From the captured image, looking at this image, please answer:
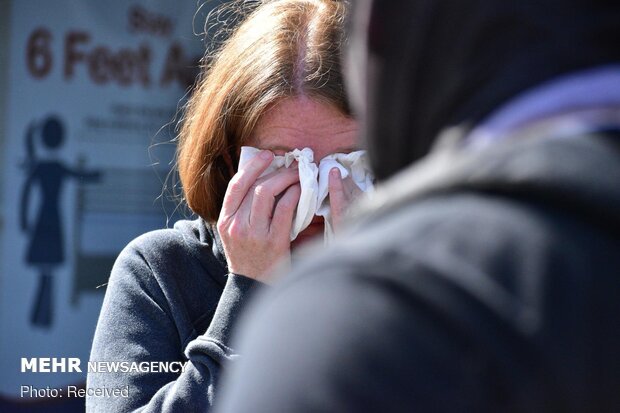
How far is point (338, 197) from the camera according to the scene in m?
1.96

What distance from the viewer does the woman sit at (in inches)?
76.5

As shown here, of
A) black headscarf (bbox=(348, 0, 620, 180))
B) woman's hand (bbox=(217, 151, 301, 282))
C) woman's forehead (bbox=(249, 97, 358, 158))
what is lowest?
woman's hand (bbox=(217, 151, 301, 282))

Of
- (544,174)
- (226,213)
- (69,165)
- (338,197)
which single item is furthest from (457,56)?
(69,165)

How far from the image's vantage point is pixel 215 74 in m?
2.23

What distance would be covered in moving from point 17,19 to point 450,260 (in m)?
4.22

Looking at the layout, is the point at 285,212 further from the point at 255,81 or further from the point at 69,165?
the point at 69,165

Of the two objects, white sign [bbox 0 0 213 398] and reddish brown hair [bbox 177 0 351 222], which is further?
white sign [bbox 0 0 213 398]

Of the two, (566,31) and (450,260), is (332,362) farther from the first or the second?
(566,31)

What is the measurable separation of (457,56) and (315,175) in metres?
1.28

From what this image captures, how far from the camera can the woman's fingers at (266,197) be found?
78.2 inches

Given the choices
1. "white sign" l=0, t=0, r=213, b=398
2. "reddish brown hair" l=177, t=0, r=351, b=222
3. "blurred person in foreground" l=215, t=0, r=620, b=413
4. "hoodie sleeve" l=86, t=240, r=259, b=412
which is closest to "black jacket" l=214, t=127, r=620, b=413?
Result: "blurred person in foreground" l=215, t=0, r=620, b=413

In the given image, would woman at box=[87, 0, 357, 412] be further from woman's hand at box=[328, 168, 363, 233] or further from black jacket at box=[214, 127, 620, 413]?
black jacket at box=[214, 127, 620, 413]

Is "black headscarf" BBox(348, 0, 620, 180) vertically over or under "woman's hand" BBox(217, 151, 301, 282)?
over

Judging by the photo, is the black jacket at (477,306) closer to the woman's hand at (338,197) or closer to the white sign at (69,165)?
the woman's hand at (338,197)
